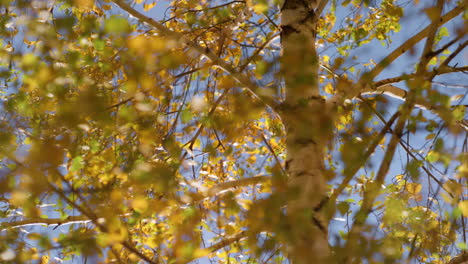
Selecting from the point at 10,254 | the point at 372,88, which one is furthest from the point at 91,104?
the point at 372,88

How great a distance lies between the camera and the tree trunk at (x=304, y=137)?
1.17 m

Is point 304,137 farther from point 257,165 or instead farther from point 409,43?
point 409,43

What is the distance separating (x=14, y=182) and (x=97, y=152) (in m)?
0.46

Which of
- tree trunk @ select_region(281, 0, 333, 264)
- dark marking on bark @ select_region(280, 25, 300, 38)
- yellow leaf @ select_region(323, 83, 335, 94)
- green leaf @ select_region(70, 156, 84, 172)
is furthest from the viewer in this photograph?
yellow leaf @ select_region(323, 83, 335, 94)

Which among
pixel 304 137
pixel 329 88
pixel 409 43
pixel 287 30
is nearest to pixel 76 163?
pixel 304 137

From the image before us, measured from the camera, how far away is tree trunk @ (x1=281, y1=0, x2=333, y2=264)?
1172mm

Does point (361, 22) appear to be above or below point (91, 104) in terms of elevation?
above

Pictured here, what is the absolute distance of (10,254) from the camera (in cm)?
145

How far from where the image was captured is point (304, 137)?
1.55 metres

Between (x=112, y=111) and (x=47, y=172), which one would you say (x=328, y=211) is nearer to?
(x=47, y=172)

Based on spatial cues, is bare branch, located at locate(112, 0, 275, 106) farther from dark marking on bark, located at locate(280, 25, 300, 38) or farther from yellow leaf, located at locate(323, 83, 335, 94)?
yellow leaf, located at locate(323, 83, 335, 94)

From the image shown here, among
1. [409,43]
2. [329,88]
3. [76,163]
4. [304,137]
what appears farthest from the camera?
[329,88]

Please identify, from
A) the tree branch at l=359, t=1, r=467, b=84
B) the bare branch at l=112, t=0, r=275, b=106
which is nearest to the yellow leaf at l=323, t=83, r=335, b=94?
the tree branch at l=359, t=1, r=467, b=84

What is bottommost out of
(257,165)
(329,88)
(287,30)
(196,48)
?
(257,165)
